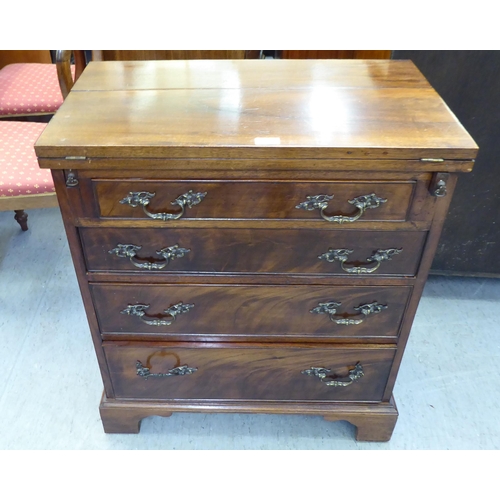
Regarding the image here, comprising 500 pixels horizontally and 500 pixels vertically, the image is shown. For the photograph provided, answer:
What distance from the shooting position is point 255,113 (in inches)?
38.1

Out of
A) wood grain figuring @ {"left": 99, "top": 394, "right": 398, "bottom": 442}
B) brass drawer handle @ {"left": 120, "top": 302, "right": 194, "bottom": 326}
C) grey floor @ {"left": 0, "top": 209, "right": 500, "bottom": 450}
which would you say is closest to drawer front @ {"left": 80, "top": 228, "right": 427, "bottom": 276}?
brass drawer handle @ {"left": 120, "top": 302, "right": 194, "bottom": 326}

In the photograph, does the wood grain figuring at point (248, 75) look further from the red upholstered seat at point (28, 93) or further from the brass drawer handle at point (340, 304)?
the red upholstered seat at point (28, 93)

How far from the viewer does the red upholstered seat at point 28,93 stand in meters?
1.84

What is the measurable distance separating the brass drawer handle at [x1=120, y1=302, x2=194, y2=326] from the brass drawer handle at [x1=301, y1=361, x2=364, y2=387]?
1.23ft

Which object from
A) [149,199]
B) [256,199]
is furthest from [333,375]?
[149,199]

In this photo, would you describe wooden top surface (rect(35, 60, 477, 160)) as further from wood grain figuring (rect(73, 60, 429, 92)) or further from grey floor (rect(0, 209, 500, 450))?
grey floor (rect(0, 209, 500, 450))

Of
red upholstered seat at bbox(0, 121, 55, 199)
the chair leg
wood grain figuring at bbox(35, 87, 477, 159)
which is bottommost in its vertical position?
the chair leg

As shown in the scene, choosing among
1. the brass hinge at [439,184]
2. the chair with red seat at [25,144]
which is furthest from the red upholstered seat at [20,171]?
the brass hinge at [439,184]

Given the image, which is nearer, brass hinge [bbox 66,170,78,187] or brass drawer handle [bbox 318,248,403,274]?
brass hinge [bbox 66,170,78,187]

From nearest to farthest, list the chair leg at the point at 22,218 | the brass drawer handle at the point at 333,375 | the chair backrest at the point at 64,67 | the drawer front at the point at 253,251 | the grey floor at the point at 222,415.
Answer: the drawer front at the point at 253,251, the brass drawer handle at the point at 333,375, the grey floor at the point at 222,415, the chair backrest at the point at 64,67, the chair leg at the point at 22,218

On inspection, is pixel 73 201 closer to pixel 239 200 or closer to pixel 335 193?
pixel 239 200

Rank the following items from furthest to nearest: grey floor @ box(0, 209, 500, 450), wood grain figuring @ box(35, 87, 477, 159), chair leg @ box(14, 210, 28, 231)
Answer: chair leg @ box(14, 210, 28, 231) < grey floor @ box(0, 209, 500, 450) < wood grain figuring @ box(35, 87, 477, 159)

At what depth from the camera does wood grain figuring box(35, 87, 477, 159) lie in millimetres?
853

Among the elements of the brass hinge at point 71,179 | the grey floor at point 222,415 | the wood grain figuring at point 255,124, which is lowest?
the grey floor at point 222,415
